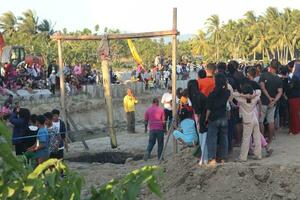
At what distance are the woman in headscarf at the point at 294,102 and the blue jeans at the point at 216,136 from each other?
9.36 feet

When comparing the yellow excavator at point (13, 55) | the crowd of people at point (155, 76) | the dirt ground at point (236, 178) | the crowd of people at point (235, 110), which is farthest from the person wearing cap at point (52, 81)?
the dirt ground at point (236, 178)

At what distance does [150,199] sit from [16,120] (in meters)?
3.25

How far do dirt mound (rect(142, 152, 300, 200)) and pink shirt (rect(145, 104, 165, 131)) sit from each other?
10.8ft

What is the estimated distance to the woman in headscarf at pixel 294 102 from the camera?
1156 cm

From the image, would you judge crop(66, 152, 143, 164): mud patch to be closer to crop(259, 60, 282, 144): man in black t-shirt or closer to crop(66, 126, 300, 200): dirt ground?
crop(66, 126, 300, 200): dirt ground

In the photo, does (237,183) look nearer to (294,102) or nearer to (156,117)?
(294,102)

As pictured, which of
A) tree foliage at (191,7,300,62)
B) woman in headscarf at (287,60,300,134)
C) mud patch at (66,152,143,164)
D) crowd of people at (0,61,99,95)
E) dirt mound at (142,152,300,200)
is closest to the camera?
dirt mound at (142,152,300,200)

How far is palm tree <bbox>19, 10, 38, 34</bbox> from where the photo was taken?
220 ft

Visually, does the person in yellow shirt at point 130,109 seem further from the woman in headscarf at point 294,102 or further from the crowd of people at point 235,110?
the woman in headscarf at point 294,102

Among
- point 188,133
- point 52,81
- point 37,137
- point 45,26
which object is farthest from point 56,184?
point 45,26

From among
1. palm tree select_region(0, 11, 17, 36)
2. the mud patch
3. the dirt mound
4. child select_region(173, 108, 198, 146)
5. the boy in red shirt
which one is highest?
palm tree select_region(0, 11, 17, 36)

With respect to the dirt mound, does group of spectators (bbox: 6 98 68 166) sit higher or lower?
higher

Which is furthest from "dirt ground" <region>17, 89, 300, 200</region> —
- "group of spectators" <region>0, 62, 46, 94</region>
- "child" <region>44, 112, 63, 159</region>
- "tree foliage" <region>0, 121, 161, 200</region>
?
"group of spectators" <region>0, 62, 46, 94</region>

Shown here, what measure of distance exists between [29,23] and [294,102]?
5990 centimetres
